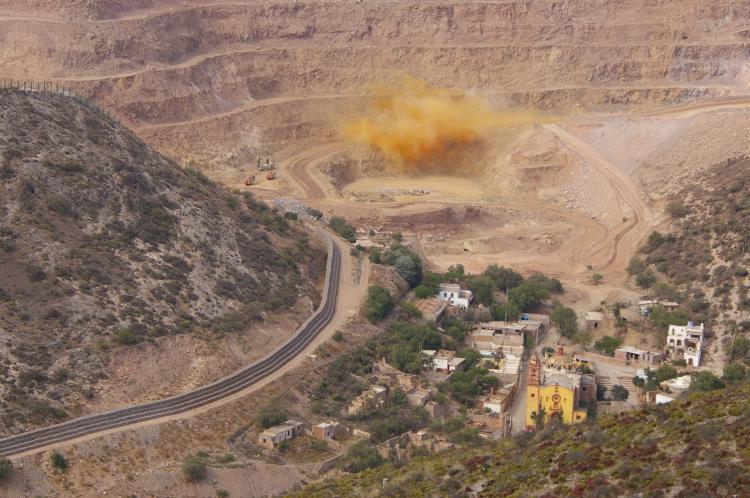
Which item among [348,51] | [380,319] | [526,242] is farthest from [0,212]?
[348,51]

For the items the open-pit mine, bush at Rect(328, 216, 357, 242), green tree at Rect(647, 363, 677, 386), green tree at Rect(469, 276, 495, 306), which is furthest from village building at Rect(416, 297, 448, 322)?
green tree at Rect(647, 363, 677, 386)

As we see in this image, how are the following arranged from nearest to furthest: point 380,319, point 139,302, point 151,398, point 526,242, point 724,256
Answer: point 151,398
point 139,302
point 380,319
point 724,256
point 526,242

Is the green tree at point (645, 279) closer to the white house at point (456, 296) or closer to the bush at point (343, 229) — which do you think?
the white house at point (456, 296)

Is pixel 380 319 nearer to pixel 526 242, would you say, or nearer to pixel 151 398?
pixel 151 398

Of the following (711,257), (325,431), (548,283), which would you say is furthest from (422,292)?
(325,431)

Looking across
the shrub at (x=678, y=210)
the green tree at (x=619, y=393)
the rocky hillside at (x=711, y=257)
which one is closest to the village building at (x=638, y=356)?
the rocky hillside at (x=711, y=257)

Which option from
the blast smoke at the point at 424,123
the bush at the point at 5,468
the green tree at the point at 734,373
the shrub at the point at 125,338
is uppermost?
the blast smoke at the point at 424,123
